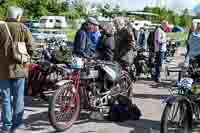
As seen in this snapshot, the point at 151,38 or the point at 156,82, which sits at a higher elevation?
the point at 151,38

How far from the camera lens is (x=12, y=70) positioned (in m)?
6.64

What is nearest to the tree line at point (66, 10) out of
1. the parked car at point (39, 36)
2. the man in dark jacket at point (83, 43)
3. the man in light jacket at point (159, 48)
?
the parked car at point (39, 36)

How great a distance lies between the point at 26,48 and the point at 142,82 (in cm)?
744

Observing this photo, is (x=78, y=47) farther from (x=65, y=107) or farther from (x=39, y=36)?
(x=39, y=36)

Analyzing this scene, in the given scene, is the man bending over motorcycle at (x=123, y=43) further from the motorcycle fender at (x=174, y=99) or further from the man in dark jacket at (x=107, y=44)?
the motorcycle fender at (x=174, y=99)

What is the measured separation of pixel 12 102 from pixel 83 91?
129cm

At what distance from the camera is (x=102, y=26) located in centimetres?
945

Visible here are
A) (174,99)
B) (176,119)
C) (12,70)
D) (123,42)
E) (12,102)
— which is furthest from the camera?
(123,42)

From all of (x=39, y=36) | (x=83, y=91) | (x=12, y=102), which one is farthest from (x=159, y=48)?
(x=39, y=36)

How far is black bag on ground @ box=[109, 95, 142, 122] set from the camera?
26.8 ft

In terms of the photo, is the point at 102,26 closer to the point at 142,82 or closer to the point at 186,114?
the point at 186,114

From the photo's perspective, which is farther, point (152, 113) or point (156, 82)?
point (156, 82)

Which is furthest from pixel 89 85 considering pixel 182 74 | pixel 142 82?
pixel 142 82

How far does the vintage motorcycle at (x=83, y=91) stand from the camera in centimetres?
727
